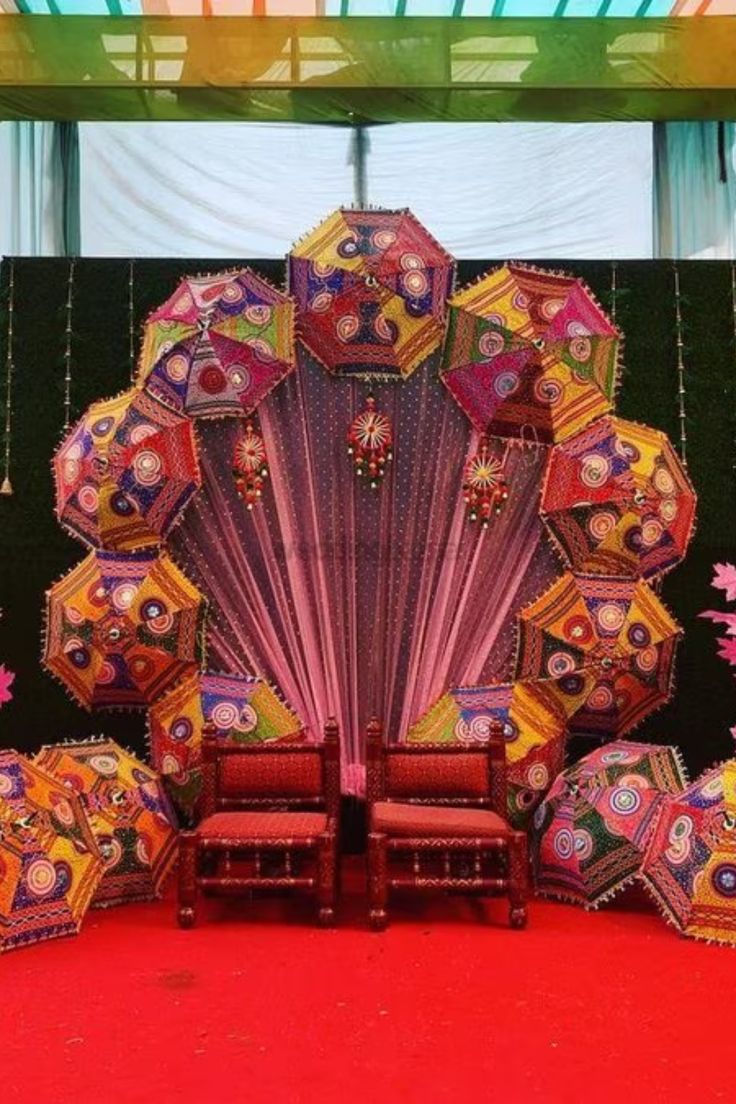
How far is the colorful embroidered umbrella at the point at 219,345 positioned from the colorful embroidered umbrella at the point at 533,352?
697mm

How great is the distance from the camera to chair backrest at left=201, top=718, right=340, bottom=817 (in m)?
4.39

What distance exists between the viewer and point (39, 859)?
3.73m

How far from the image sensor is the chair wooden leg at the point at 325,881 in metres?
3.94

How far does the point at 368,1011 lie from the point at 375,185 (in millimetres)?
3818

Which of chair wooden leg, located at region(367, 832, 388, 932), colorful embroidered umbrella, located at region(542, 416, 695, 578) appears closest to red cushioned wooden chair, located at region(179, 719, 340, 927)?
chair wooden leg, located at region(367, 832, 388, 932)

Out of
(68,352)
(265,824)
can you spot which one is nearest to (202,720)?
(265,824)

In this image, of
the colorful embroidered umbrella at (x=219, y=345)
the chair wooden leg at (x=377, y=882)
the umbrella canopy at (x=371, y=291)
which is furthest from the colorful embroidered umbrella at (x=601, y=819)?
the colorful embroidered umbrella at (x=219, y=345)

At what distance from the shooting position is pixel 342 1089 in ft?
8.29

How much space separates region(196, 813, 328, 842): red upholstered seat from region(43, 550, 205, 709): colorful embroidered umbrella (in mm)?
646

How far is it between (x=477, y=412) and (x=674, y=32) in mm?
1766

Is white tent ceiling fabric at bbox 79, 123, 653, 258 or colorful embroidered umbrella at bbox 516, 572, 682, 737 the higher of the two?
white tent ceiling fabric at bbox 79, 123, 653, 258

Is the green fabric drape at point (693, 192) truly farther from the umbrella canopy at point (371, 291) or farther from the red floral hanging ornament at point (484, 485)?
the red floral hanging ornament at point (484, 485)

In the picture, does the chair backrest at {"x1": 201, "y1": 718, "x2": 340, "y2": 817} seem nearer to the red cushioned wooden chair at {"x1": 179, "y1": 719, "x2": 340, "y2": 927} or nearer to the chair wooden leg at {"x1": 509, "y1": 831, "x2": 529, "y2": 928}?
the red cushioned wooden chair at {"x1": 179, "y1": 719, "x2": 340, "y2": 927}

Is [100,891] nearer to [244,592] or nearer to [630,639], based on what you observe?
[244,592]
